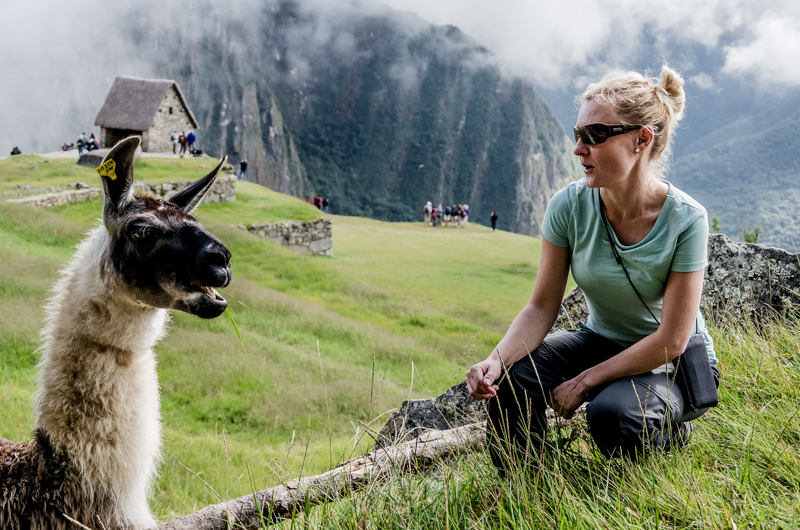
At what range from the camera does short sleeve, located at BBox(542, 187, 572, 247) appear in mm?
2959

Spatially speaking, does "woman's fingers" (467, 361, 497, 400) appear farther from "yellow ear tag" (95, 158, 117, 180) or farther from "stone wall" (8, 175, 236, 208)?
"stone wall" (8, 175, 236, 208)

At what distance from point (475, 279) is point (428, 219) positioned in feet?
87.7

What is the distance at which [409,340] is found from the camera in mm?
11922

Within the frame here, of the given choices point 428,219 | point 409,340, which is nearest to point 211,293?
point 409,340

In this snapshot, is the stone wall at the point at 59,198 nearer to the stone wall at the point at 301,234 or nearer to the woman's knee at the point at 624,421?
the stone wall at the point at 301,234

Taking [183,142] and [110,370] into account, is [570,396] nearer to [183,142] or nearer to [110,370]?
[110,370]

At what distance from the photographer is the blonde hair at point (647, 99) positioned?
2627mm

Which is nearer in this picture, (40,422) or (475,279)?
(40,422)

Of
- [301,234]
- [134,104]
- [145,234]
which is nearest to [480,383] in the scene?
[145,234]

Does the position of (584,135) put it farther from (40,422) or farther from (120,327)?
(40,422)

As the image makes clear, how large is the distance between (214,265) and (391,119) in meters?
187

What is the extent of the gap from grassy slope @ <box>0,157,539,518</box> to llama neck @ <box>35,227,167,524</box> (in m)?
0.44

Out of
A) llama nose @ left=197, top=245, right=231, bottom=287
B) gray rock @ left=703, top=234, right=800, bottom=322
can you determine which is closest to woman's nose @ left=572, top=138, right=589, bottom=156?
llama nose @ left=197, top=245, right=231, bottom=287

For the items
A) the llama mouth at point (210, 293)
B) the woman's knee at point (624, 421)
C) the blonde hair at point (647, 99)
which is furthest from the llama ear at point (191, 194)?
the woman's knee at point (624, 421)
